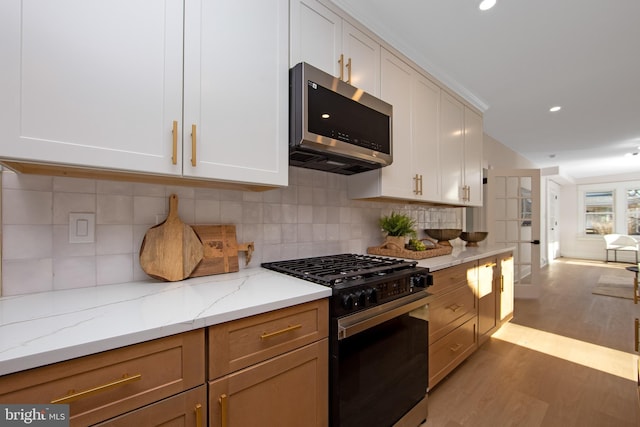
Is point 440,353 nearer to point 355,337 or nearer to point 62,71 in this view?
point 355,337

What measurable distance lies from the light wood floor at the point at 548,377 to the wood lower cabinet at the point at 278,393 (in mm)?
946

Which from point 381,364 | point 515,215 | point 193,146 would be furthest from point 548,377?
point 515,215

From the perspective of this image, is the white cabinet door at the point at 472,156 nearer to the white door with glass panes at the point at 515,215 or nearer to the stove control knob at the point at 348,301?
the white door with glass panes at the point at 515,215

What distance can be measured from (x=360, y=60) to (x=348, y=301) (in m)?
1.45

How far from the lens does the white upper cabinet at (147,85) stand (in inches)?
32.1

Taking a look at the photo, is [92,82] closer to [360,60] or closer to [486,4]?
[360,60]

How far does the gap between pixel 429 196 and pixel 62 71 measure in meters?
2.24

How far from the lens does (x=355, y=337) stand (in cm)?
123

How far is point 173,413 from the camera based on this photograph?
30.5 inches

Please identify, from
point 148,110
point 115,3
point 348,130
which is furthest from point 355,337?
point 115,3

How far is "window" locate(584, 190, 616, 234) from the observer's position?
8086 millimetres

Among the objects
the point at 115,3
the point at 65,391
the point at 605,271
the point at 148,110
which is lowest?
the point at 605,271

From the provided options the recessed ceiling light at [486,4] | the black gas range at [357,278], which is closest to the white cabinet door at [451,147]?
the recessed ceiling light at [486,4]

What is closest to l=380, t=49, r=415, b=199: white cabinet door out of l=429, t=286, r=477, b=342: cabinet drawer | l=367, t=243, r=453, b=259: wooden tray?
l=367, t=243, r=453, b=259: wooden tray
